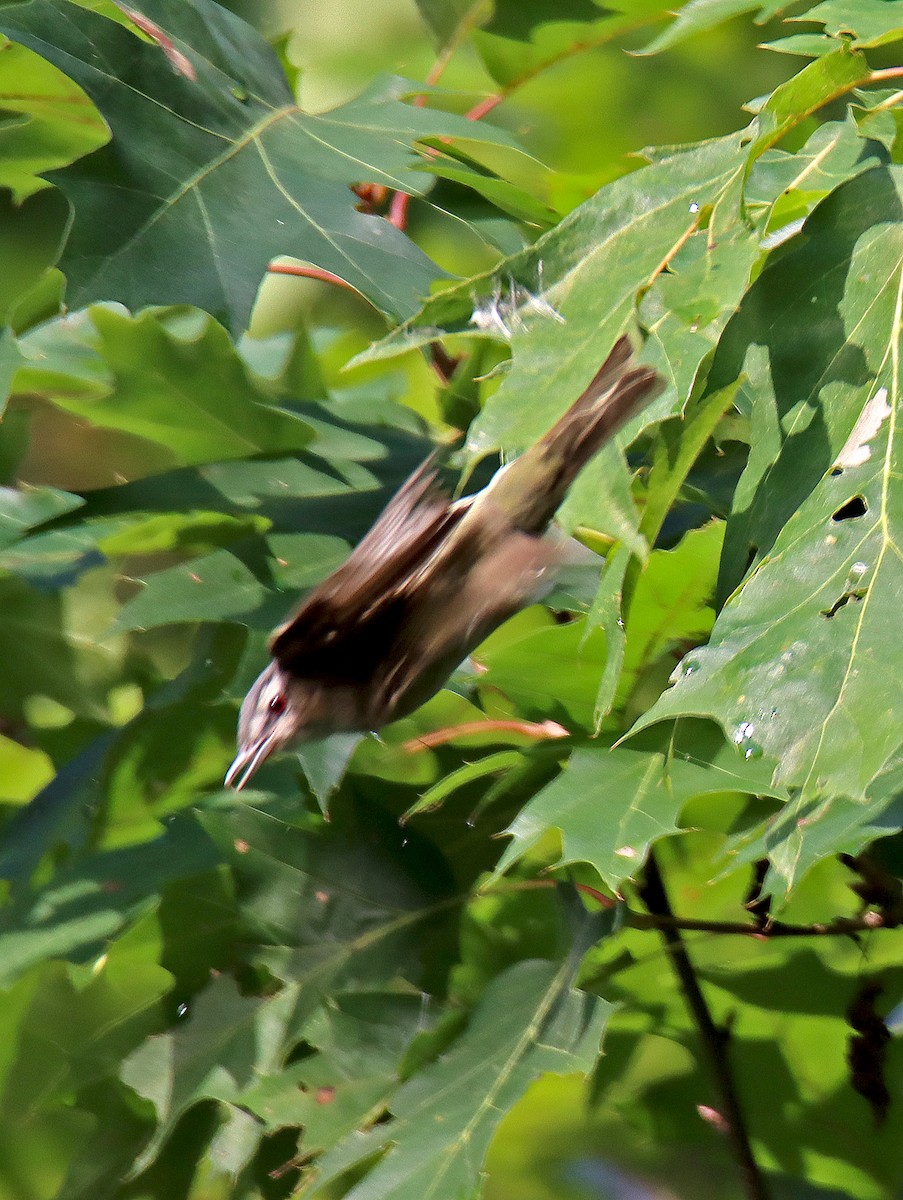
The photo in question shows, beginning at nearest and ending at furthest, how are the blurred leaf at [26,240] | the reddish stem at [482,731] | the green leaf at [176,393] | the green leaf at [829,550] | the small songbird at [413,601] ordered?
the green leaf at [829,550]
the small songbird at [413,601]
the reddish stem at [482,731]
the green leaf at [176,393]
the blurred leaf at [26,240]

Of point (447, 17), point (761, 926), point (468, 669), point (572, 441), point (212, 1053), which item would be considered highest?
point (447, 17)

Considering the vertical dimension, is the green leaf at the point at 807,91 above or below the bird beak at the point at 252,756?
above

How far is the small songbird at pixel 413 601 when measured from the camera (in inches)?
26.0

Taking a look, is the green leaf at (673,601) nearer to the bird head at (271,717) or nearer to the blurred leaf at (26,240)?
the bird head at (271,717)

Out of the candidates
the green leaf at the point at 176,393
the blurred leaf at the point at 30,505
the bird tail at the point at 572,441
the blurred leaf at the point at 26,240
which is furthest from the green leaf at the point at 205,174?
the blurred leaf at the point at 26,240

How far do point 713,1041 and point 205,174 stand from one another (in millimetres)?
581

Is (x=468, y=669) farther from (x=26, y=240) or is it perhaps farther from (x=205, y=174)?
(x=26, y=240)

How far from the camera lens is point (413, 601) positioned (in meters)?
0.66

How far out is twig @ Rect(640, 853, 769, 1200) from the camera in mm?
748

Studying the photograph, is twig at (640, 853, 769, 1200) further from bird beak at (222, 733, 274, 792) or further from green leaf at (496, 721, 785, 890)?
bird beak at (222, 733, 274, 792)

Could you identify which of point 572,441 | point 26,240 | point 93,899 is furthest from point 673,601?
point 26,240

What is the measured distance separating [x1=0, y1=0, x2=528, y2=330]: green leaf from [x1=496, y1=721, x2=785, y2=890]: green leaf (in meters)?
0.26

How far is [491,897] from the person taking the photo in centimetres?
84

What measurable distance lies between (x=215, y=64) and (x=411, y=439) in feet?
0.91
